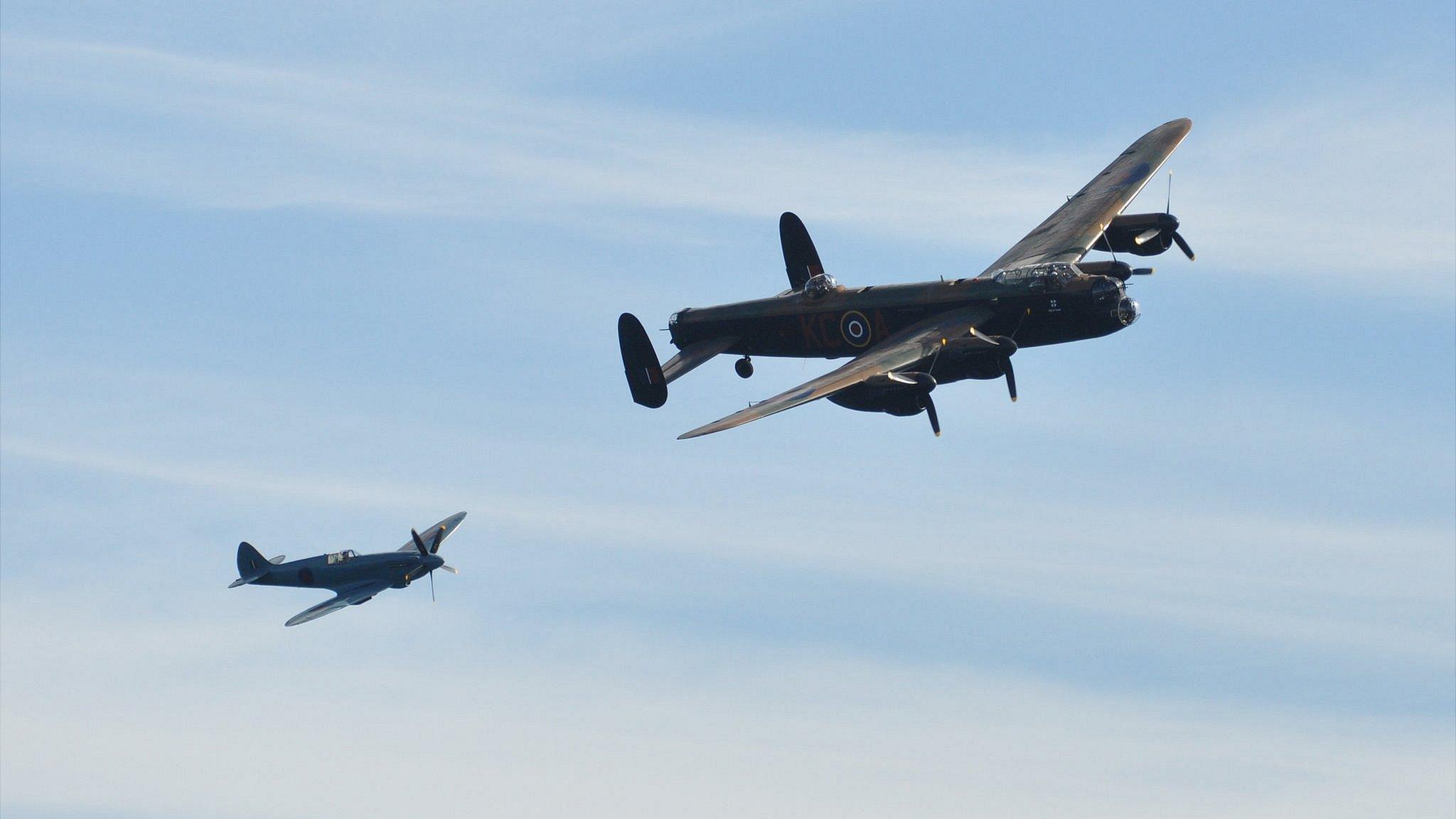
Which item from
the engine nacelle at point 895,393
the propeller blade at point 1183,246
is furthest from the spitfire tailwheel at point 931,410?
the propeller blade at point 1183,246

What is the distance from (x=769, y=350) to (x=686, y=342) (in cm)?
395

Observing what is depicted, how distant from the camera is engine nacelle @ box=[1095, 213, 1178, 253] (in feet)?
273

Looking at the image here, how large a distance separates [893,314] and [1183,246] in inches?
615

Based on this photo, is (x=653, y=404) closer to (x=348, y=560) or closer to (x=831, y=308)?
(x=831, y=308)

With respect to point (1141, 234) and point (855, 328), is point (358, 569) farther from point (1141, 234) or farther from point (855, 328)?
point (1141, 234)

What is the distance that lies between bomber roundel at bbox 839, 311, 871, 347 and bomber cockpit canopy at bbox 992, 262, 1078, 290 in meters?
6.08

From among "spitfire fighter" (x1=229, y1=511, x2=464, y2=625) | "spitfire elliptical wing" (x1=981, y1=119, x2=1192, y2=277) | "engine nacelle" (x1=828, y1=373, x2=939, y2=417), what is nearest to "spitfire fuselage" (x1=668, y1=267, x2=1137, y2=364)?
"spitfire elliptical wing" (x1=981, y1=119, x2=1192, y2=277)

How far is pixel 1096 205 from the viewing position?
278 ft

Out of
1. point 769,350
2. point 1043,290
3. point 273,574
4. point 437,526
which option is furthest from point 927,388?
point 273,574

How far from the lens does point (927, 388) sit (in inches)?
2721

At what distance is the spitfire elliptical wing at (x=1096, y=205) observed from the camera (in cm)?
7988

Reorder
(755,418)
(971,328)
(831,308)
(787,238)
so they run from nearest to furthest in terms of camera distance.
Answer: (755,418)
(971,328)
(831,308)
(787,238)

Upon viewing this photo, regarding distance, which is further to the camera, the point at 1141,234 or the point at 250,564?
the point at 250,564

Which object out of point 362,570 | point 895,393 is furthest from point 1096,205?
point 362,570
